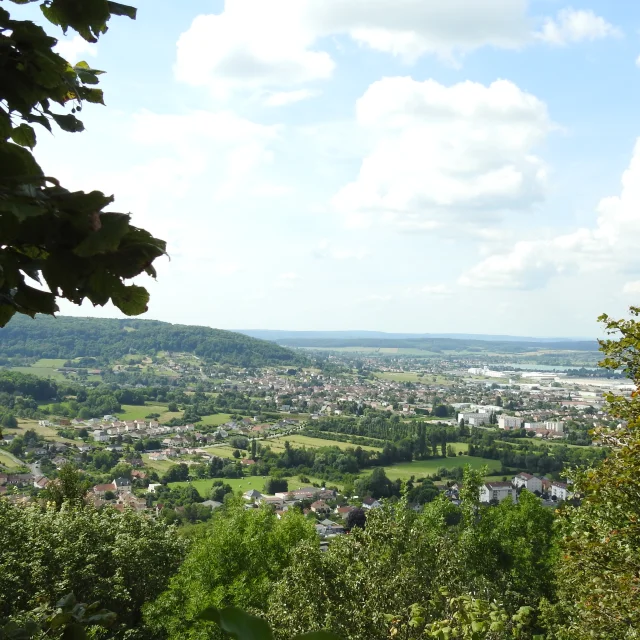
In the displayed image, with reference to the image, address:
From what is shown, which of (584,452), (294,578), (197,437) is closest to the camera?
(294,578)

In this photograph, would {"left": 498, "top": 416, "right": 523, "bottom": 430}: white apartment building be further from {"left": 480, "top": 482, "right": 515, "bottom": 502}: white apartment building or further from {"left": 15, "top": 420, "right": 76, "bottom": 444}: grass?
{"left": 15, "top": 420, "right": 76, "bottom": 444}: grass

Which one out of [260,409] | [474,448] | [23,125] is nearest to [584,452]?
[474,448]

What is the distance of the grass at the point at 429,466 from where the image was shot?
56625 millimetres

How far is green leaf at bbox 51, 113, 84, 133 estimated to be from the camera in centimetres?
174

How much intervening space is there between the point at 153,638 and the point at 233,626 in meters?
15.9

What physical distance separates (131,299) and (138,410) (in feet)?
315

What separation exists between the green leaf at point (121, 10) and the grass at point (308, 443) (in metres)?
69.3

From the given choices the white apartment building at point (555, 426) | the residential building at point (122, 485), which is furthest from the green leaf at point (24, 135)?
the white apartment building at point (555, 426)

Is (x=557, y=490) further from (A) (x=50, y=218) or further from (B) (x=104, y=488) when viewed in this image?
(A) (x=50, y=218)

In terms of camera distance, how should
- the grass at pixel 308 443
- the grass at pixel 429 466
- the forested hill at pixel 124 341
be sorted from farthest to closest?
1. the forested hill at pixel 124 341
2. the grass at pixel 308 443
3. the grass at pixel 429 466

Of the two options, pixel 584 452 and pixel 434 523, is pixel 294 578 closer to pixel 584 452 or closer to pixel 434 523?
pixel 434 523

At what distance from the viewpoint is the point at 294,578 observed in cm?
1029

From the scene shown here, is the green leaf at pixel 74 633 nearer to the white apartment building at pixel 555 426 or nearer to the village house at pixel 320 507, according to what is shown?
the village house at pixel 320 507

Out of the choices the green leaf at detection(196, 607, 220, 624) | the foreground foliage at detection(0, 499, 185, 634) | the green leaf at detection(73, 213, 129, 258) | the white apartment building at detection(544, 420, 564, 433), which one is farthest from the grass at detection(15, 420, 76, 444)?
the green leaf at detection(196, 607, 220, 624)
